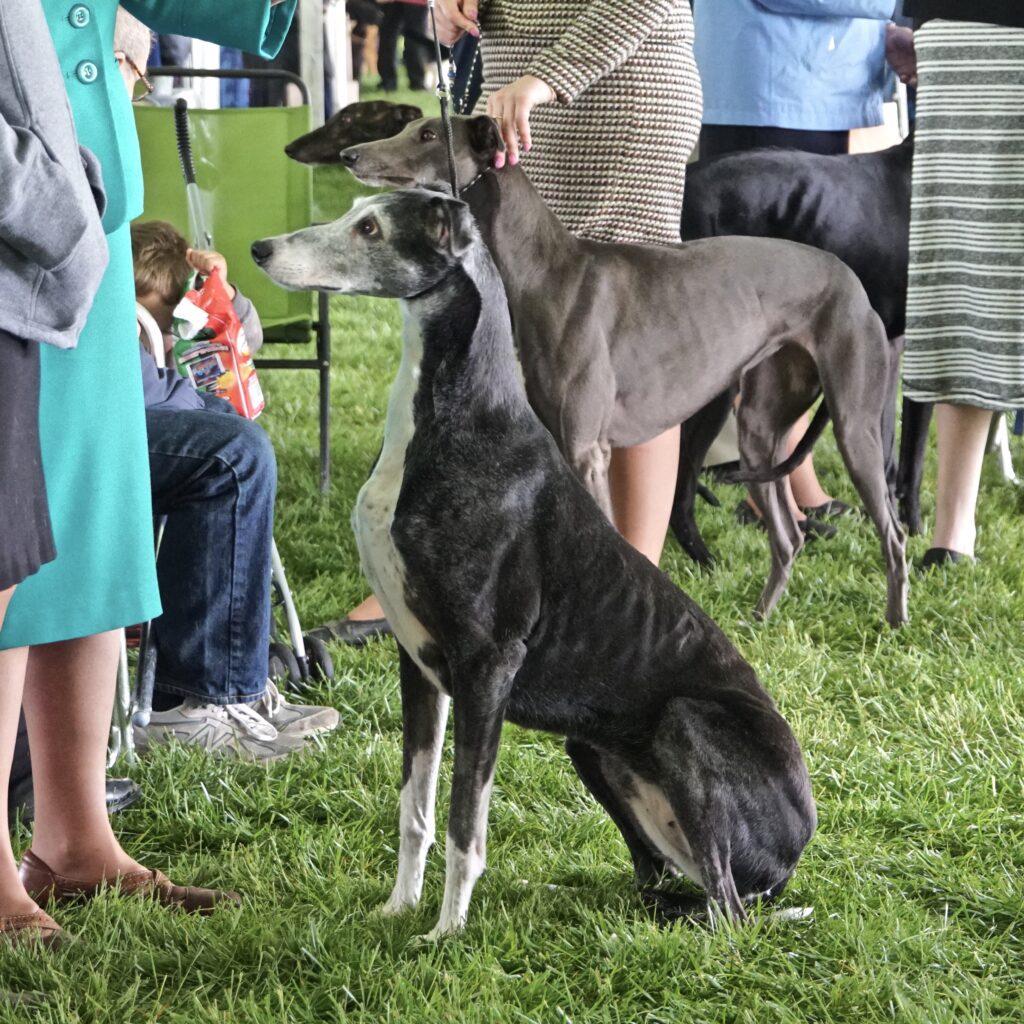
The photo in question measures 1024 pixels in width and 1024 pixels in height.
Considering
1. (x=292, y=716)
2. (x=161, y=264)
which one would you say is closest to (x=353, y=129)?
(x=161, y=264)

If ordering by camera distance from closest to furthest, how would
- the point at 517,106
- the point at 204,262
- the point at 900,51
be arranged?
the point at 517,106 → the point at 204,262 → the point at 900,51

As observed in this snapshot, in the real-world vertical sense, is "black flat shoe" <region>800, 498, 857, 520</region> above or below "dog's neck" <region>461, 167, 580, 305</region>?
below

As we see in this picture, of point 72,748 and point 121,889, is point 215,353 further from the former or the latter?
point 121,889

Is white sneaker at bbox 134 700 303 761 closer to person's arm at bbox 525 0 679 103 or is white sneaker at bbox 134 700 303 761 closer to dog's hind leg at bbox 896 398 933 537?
person's arm at bbox 525 0 679 103

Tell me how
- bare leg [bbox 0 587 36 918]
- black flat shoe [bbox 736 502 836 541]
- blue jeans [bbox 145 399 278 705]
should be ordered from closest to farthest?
bare leg [bbox 0 587 36 918] → blue jeans [bbox 145 399 278 705] → black flat shoe [bbox 736 502 836 541]

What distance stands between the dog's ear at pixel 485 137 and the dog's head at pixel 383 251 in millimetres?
1104

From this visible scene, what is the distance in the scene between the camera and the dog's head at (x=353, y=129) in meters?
3.38

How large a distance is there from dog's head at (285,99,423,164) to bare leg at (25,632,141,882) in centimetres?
153

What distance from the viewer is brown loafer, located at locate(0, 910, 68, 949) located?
216 centimetres

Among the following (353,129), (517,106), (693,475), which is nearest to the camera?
(517,106)

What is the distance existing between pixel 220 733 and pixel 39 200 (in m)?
1.67

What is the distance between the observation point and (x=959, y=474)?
14.7 ft

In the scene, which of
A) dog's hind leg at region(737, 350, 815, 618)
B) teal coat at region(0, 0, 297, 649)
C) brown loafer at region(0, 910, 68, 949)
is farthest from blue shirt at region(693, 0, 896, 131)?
brown loafer at region(0, 910, 68, 949)

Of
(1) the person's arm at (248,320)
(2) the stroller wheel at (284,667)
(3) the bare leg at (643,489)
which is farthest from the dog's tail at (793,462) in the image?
(1) the person's arm at (248,320)
